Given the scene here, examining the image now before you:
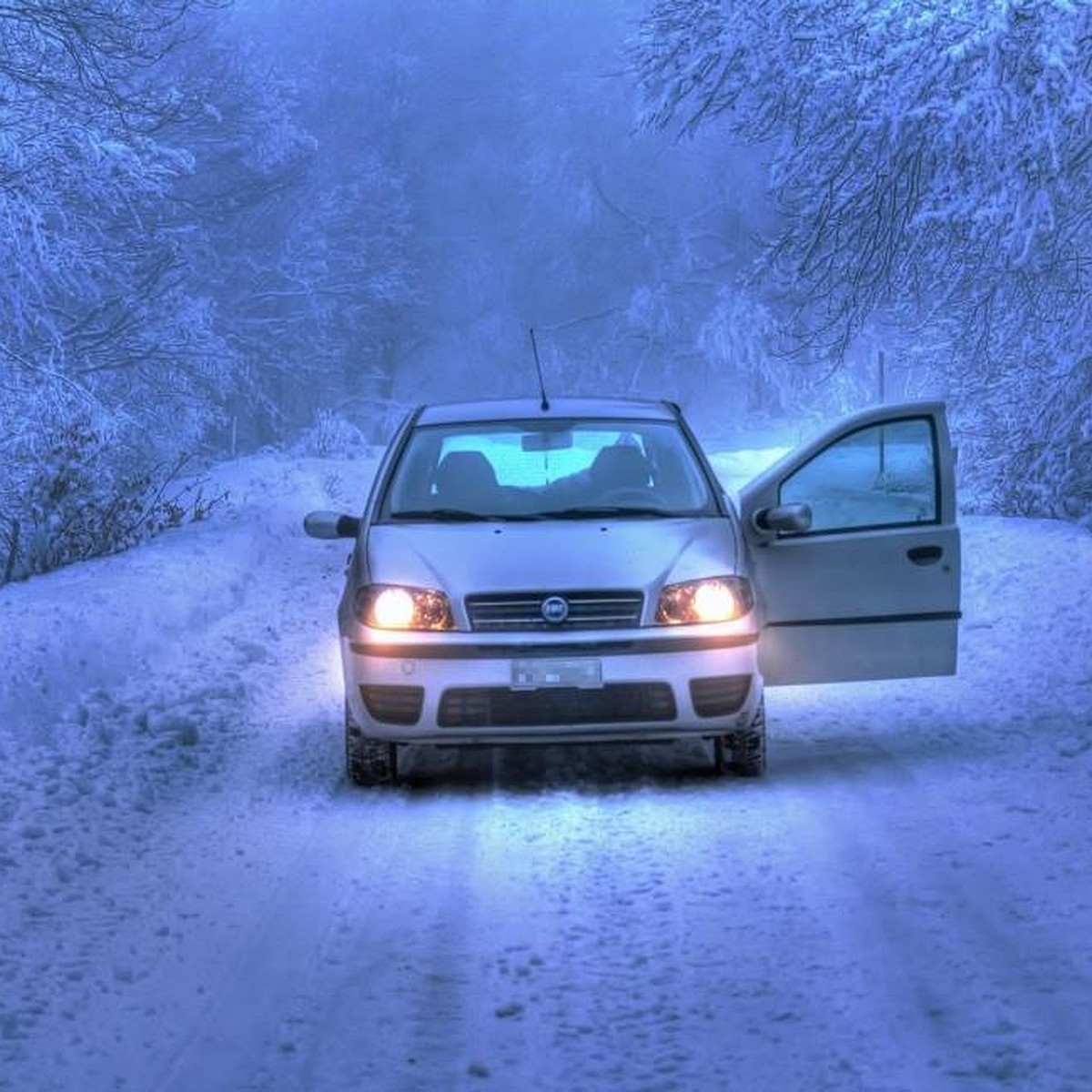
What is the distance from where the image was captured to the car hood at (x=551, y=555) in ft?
23.6

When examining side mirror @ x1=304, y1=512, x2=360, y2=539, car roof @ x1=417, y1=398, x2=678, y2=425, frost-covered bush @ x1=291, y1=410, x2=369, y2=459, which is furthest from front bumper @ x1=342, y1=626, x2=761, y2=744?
frost-covered bush @ x1=291, y1=410, x2=369, y2=459

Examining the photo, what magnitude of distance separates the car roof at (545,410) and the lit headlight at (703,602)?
1.60m

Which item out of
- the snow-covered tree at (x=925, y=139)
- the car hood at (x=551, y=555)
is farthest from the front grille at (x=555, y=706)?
the snow-covered tree at (x=925, y=139)

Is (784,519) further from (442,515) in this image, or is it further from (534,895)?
(534,895)

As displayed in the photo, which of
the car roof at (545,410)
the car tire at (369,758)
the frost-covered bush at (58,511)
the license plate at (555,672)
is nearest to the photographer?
the license plate at (555,672)

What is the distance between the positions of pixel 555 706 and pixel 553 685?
98 mm

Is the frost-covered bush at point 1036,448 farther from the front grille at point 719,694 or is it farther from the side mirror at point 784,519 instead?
the front grille at point 719,694

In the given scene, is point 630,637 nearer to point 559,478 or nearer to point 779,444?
point 559,478

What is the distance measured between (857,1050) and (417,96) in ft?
171

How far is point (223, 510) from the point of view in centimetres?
1948

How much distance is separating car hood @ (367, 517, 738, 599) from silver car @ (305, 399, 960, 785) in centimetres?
1

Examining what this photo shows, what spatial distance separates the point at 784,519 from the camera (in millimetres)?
7816

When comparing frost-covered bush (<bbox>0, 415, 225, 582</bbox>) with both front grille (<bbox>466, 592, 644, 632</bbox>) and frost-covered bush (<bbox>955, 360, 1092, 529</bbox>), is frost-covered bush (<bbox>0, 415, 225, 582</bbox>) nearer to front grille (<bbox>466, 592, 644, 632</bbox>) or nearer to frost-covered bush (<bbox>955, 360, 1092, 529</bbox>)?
front grille (<bbox>466, 592, 644, 632</bbox>)

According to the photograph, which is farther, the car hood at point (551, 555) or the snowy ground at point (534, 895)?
the car hood at point (551, 555)
